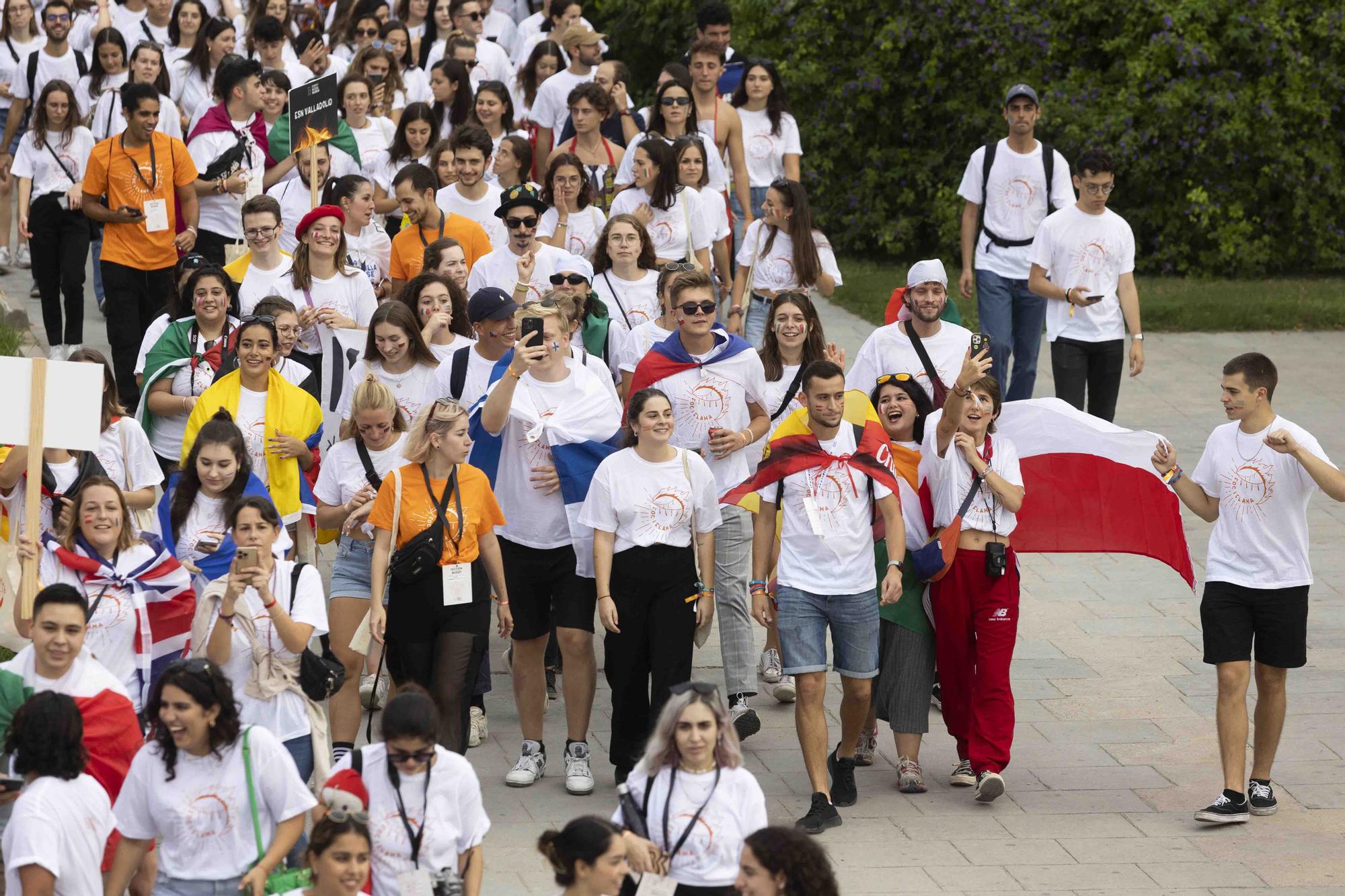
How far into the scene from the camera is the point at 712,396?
9.24 m

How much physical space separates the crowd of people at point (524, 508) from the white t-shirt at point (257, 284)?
2 centimetres

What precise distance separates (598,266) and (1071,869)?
174 inches

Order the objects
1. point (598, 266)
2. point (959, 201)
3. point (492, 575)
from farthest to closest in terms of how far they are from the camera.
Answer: point (959, 201)
point (598, 266)
point (492, 575)

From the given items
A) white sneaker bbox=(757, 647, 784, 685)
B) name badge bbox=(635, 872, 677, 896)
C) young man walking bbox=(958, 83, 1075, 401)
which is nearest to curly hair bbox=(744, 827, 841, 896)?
name badge bbox=(635, 872, 677, 896)

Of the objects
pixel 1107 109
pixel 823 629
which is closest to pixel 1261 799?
pixel 823 629

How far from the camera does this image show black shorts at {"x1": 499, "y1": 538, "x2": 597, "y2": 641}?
8.91 metres

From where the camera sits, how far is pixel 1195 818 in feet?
27.6

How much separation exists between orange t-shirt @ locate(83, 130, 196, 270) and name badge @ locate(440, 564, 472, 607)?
515cm

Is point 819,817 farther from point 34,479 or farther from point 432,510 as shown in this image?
point 34,479

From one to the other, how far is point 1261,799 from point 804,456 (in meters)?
2.46

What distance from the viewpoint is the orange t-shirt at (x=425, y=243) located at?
37.6 feet

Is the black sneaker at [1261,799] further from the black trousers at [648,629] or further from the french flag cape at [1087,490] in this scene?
the black trousers at [648,629]

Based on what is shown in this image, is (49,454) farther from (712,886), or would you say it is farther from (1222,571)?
(1222,571)

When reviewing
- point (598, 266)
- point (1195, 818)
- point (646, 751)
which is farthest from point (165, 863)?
point (598, 266)
